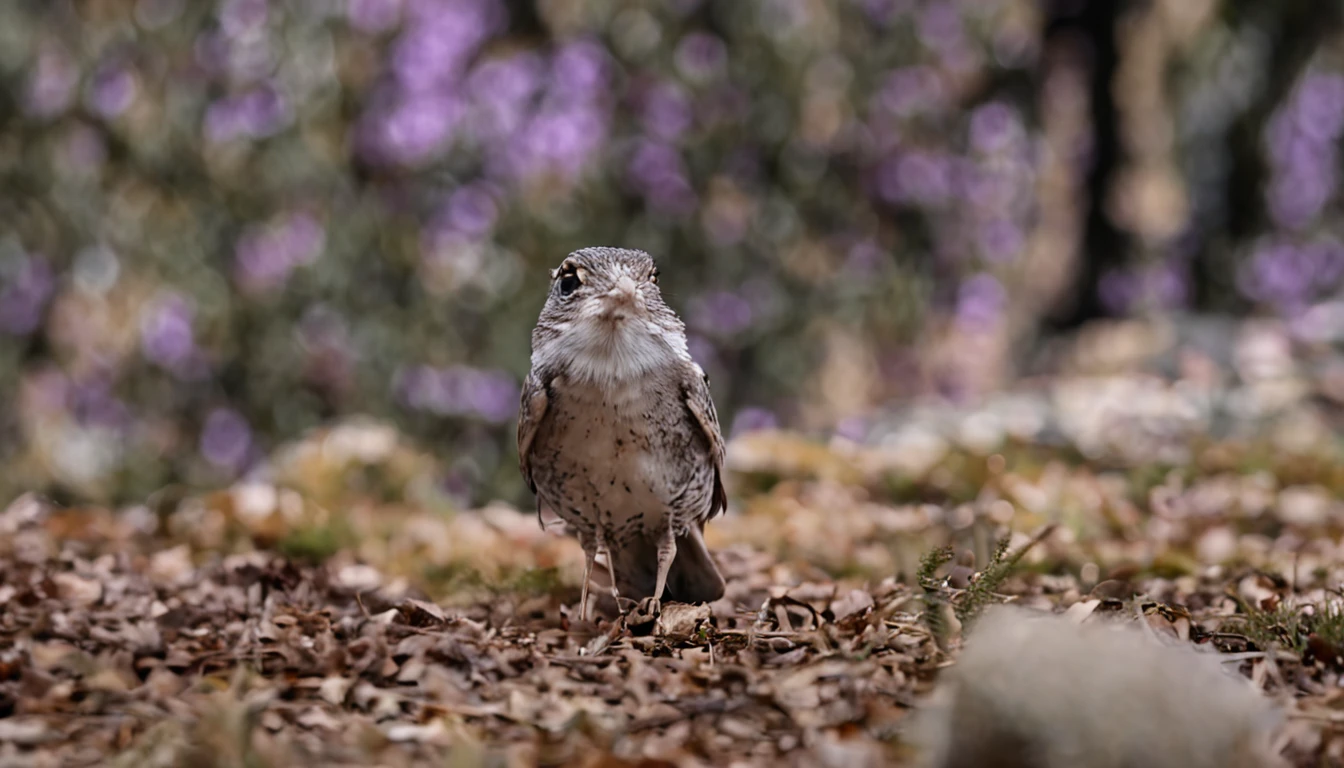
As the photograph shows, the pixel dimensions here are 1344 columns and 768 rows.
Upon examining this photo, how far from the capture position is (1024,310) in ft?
36.3

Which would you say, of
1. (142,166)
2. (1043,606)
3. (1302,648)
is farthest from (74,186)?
(1302,648)

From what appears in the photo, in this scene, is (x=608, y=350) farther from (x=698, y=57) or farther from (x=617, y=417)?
(x=698, y=57)

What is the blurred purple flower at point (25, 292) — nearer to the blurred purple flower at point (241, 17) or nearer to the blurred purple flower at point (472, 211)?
the blurred purple flower at point (241, 17)

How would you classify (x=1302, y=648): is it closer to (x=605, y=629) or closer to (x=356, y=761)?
(x=605, y=629)

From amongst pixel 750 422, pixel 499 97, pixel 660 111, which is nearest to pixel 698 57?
pixel 660 111

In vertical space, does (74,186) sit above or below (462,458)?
above

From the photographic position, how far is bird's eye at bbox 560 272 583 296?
128 inches

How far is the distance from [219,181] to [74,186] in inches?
25.6

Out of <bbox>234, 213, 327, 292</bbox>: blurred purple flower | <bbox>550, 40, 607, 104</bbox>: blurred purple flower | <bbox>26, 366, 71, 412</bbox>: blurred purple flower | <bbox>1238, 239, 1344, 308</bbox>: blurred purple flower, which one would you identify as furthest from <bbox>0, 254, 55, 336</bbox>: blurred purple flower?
<bbox>1238, 239, 1344, 308</bbox>: blurred purple flower

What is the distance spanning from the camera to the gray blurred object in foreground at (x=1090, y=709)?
189 centimetres

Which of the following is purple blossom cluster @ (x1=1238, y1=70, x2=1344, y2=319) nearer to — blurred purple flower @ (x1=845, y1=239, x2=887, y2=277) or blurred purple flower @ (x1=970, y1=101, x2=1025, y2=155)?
blurred purple flower @ (x1=970, y1=101, x2=1025, y2=155)

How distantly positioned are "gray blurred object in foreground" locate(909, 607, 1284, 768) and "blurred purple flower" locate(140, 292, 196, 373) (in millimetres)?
5377

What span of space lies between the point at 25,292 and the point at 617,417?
469 cm

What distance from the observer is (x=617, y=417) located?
A: 310cm
